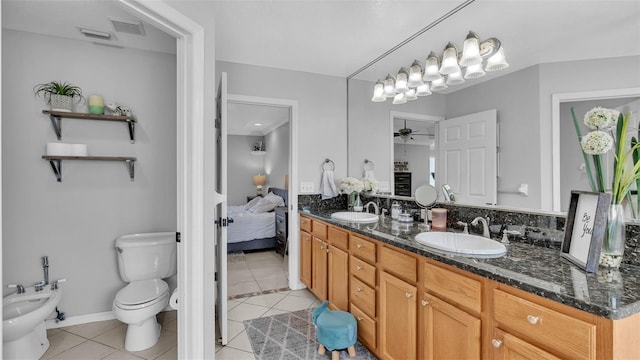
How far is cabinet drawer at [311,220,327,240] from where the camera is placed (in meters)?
2.53

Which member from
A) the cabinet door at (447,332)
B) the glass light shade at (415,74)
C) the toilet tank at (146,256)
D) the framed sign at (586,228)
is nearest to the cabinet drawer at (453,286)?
the cabinet door at (447,332)

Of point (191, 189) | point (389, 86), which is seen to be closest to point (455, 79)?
point (389, 86)

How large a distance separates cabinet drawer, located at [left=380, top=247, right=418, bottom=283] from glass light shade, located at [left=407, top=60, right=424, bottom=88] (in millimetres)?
1366

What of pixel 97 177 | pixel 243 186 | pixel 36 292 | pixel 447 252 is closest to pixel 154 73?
pixel 97 177

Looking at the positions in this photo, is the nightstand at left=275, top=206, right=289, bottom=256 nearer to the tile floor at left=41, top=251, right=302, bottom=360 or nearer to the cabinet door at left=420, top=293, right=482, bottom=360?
the tile floor at left=41, top=251, right=302, bottom=360

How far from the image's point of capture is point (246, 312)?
2.60 m

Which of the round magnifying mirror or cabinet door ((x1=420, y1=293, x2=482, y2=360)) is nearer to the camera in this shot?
cabinet door ((x1=420, y1=293, x2=482, y2=360))

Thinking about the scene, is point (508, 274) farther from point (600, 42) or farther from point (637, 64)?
point (600, 42)

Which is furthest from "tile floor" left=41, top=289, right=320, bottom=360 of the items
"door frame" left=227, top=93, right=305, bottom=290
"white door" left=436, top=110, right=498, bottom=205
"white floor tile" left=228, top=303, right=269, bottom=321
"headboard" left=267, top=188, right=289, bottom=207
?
"headboard" left=267, top=188, right=289, bottom=207

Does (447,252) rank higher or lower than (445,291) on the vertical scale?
higher

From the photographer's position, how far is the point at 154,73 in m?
2.65

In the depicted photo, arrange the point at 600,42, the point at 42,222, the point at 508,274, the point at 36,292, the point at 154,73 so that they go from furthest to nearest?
the point at 154,73 < the point at 42,222 < the point at 36,292 < the point at 600,42 < the point at 508,274

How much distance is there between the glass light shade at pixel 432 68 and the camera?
2.12 m

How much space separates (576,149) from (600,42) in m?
0.46
